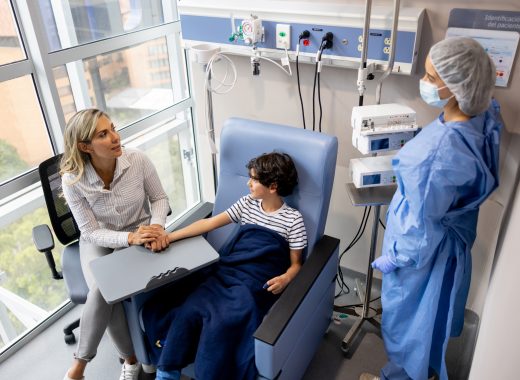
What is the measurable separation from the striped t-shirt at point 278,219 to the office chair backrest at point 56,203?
723 millimetres

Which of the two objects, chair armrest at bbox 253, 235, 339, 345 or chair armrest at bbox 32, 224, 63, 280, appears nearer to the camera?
chair armrest at bbox 253, 235, 339, 345

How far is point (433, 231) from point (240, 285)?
28.5 inches

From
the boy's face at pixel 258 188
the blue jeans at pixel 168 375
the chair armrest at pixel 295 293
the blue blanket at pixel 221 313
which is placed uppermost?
the boy's face at pixel 258 188

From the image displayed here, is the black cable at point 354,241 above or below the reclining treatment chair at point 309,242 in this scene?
below

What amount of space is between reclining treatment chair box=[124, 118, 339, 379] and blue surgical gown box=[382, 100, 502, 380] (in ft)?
0.94

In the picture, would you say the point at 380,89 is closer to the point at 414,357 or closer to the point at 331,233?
the point at 331,233

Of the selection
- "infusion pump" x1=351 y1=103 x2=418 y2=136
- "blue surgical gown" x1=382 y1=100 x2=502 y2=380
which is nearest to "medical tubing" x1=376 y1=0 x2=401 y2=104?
"infusion pump" x1=351 y1=103 x2=418 y2=136

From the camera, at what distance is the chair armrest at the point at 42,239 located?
5.84 feet

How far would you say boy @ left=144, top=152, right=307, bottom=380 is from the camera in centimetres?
155

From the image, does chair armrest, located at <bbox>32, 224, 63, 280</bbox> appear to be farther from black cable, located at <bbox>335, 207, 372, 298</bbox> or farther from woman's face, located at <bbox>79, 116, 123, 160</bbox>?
black cable, located at <bbox>335, 207, 372, 298</bbox>

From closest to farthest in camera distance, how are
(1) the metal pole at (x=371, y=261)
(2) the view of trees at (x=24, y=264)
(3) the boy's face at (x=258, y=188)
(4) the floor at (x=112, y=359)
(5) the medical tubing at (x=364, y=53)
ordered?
(5) the medical tubing at (x=364, y=53)
(3) the boy's face at (x=258, y=188)
(1) the metal pole at (x=371, y=261)
(4) the floor at (x=112, y=359)
(2) the view of trees at (x=24, y=264)

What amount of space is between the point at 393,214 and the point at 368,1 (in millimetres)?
795

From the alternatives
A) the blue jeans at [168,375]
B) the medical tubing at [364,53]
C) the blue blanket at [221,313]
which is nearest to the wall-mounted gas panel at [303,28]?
the medical tubing at [364,53]

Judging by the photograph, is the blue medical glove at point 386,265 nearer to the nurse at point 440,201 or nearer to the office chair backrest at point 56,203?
the nurse at point 440,201
